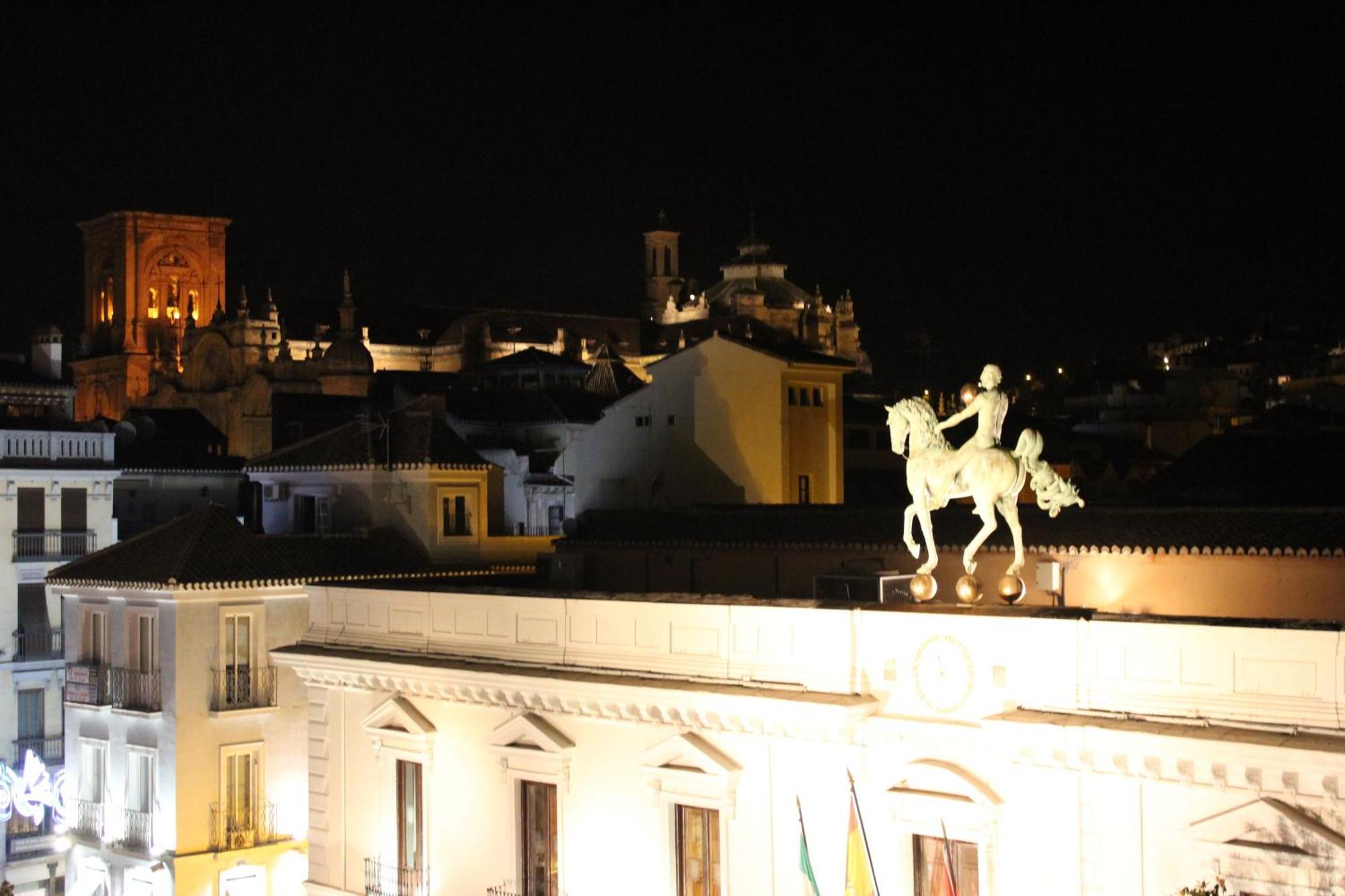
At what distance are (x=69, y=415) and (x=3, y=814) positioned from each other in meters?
11.1

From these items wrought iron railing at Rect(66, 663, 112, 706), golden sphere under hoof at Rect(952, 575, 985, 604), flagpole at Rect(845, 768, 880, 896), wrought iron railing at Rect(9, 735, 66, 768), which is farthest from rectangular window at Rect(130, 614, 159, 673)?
golden sphere under hoof at Rect(952, 575, 985, 604)

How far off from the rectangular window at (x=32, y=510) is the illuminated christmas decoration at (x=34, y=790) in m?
5.43

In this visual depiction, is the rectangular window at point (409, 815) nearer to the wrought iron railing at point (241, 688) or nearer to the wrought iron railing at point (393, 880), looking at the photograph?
the wrought iron railing at point (393, 880)

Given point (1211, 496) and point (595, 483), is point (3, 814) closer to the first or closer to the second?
point (595, 483)

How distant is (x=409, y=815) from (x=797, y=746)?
6578 mm

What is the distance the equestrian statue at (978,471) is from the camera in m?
15.3

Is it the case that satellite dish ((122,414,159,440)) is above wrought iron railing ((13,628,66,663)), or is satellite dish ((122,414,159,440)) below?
above

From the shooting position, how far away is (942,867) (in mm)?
15047

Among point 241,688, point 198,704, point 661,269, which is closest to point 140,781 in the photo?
point 198,704

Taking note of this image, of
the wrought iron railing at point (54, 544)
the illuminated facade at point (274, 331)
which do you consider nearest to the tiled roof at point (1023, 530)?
the wrought iron railing at point (54, 544)

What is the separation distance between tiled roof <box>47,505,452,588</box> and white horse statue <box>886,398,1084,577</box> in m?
12.2

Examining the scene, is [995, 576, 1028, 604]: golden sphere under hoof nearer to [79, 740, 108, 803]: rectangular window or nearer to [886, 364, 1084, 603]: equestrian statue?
[886, 364, 1084, 603]: equestrian statue

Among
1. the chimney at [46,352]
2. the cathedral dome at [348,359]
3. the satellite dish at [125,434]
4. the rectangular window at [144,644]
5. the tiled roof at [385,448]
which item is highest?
the cathedral dome at [348,359]

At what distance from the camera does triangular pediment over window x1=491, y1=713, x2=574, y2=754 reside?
60.4 ft
